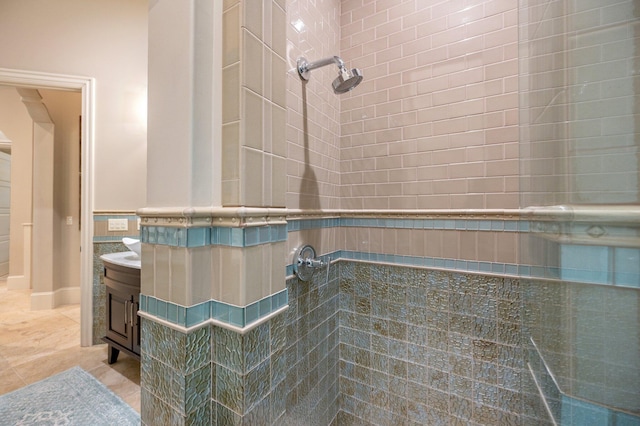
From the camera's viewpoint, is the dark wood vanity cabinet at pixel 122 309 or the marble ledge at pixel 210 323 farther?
the dark wood vanity cabinet at pixel 122 309

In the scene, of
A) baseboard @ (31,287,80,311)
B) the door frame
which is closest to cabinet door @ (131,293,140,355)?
the door frame

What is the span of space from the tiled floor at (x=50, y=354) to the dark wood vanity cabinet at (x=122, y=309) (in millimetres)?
169

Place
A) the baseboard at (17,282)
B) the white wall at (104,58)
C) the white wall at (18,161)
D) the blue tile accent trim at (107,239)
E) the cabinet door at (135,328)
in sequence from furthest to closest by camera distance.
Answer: the baseboard at (17,282), the white wall at (18,161), the blue tile accent trim at (107,239), the white wall at (104,58), the cabinet door at (135,328)

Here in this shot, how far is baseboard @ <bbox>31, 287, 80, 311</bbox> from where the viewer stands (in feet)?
9.44

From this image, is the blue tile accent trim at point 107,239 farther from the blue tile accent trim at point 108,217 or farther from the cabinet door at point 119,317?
the cabinet door at point 119,317

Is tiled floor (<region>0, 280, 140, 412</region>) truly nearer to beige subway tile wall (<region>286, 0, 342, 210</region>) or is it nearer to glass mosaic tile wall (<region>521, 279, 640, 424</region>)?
beige subway tile wall (<region>286, 0, 342, 210</region>)

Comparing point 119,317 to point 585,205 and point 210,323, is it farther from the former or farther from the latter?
point 585,205

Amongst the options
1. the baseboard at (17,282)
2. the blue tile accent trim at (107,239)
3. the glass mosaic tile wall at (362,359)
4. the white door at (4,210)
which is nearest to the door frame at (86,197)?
the blue tile accent trim at (107,239)

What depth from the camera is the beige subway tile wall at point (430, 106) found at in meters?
1.31

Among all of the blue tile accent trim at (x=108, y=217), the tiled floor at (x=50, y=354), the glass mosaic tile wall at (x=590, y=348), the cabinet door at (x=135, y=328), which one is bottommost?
the tiled floor at (x=50, y=354)

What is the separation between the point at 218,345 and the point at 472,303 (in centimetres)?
117

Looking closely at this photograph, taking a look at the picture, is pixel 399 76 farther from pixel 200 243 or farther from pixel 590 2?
pixel 200 243

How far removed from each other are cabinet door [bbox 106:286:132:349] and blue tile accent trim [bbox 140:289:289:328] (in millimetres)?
1140

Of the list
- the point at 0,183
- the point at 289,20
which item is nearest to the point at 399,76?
the point at 289,20
